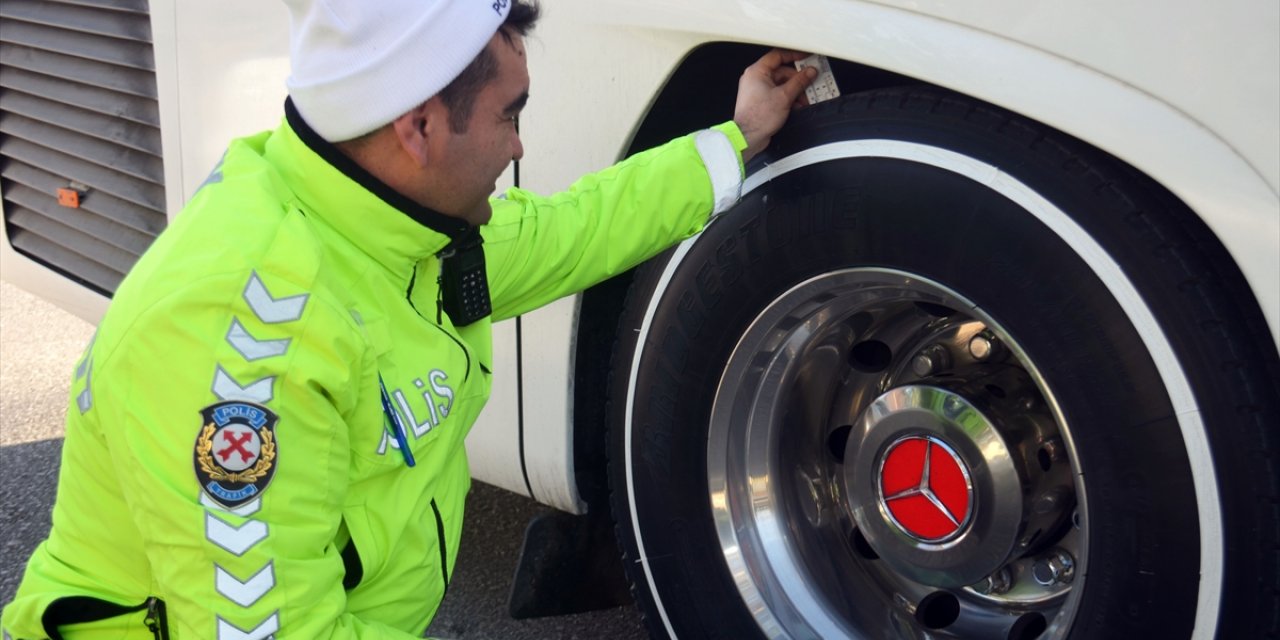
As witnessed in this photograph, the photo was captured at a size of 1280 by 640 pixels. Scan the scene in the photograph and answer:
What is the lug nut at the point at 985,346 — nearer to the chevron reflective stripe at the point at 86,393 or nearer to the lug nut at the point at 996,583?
the lug nut at the point at 996,583

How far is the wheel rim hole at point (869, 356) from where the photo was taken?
1.99 m

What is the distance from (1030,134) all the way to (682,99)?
0.63 meters

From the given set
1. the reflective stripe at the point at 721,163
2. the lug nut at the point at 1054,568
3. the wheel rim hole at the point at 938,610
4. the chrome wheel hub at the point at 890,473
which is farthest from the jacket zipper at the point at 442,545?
the lug nut at the point at 1054,568

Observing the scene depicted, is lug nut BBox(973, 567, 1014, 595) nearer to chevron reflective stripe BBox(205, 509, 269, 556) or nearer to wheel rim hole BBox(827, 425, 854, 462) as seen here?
wheel rim hole BBox(827, 425, 854, 462)

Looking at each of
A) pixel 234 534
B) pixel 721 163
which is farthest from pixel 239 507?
pixel 721 163

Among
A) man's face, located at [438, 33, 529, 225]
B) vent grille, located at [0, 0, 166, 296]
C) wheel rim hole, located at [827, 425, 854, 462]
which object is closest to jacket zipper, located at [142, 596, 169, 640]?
man's face, located at [438, 33, 529, 225]

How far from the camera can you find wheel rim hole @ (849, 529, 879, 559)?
201 centimetres

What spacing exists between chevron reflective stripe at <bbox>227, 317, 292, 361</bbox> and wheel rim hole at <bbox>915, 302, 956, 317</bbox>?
908mm

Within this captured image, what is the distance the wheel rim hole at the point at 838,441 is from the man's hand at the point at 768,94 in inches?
18.8

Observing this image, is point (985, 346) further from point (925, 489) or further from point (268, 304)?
point (268, 304)

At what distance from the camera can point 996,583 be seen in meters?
1.89

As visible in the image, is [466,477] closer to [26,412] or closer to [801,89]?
[801,89]

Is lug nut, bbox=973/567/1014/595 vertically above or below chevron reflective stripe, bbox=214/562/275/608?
below

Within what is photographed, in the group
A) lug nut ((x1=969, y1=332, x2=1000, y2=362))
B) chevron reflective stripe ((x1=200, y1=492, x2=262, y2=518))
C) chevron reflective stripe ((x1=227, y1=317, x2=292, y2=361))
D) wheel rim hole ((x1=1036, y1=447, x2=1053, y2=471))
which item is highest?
chevron reflective stripe ((x1=227, y1=317, x2=292, y2=361))
